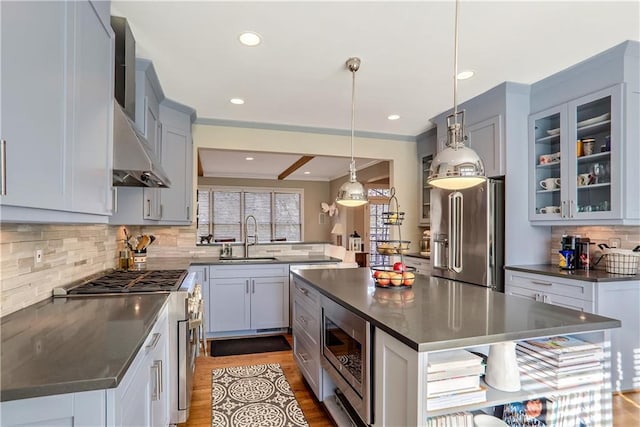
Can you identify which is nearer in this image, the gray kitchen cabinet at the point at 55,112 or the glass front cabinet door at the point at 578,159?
the gray kitchen cabinet at the point at 55,112

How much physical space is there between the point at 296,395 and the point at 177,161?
254 cm

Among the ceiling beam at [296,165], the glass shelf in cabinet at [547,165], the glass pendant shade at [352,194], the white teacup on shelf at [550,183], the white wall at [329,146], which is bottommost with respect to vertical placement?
the glass pendant shade at [352,194]

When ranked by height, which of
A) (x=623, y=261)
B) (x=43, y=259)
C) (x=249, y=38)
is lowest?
(x=623, y=261)

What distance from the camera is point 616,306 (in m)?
2.54

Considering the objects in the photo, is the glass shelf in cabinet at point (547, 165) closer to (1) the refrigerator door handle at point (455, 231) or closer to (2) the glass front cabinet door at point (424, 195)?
(1) the refrigerator door handle at point (455, 231)

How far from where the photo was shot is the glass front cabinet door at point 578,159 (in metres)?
2.62

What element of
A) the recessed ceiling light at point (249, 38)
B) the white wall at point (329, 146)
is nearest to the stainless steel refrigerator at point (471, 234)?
the white wall at point (329, 146)

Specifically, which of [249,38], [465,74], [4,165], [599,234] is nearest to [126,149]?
[4,165]

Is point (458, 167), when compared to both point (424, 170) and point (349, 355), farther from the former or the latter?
point (424, 170)

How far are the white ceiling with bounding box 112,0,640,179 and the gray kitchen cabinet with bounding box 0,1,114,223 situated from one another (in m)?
0.75

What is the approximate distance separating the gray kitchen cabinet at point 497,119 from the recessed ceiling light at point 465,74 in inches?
18.9

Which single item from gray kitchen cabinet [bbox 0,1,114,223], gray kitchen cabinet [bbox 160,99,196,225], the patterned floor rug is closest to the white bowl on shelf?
the patterned floor rug

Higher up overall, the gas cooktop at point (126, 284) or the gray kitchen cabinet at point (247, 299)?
the gas cooktop at point (126, 284)

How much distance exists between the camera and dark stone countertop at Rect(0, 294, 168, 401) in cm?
91
